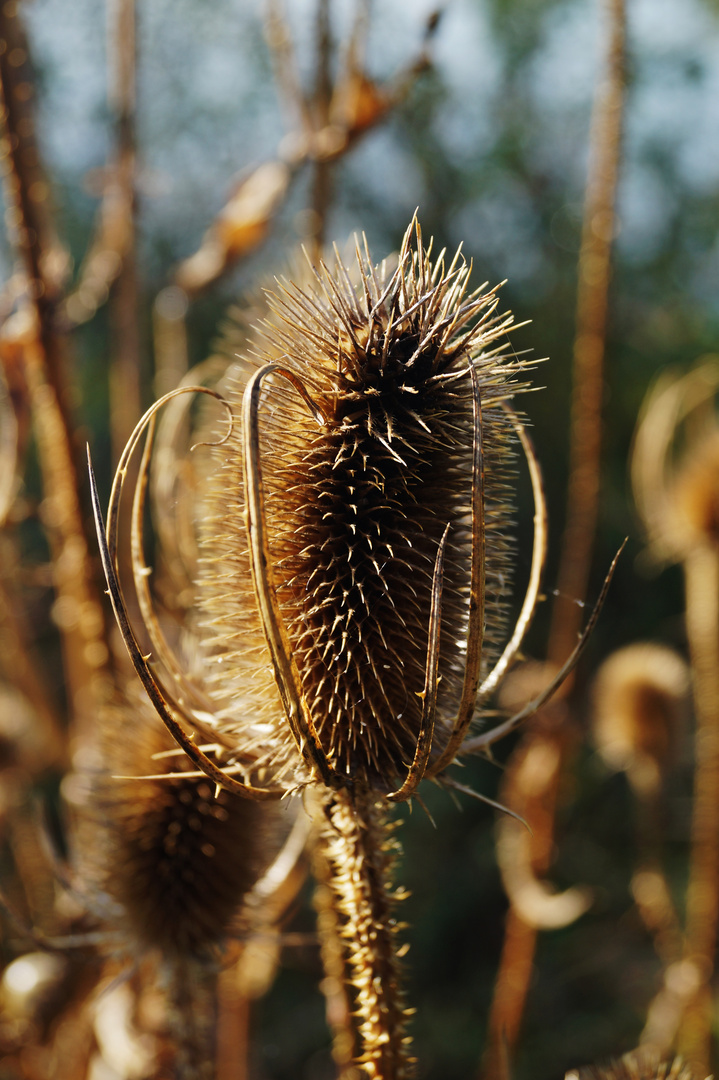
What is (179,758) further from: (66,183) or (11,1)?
(66,183)

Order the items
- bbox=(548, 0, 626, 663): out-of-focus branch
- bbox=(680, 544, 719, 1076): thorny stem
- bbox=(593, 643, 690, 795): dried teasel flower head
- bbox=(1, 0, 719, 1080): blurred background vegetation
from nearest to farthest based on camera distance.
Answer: bbox=(548, 0, 626, 663): out-of-focus branch → bbox=(680, 544, 719, 1076): thorny stem → bbox=(593, 643, 690, 795): dried teasel flower head → bbox=(1, 0, 719, 1080): blurred background vegetation

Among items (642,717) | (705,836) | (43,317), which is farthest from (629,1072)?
(642,717)

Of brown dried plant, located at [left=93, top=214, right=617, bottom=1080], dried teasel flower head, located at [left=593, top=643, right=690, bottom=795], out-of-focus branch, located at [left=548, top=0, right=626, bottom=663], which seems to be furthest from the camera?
dried teasel flower head, located at [left=593, top=643, right=690, bottom=795]

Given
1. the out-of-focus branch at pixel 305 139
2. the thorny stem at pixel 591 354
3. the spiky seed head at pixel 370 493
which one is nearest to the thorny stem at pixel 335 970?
the spiky seed head at pixel 370 493

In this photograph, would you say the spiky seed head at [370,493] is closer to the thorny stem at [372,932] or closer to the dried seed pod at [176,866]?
the thorny stem at [372,932]

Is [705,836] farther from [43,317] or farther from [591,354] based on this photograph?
[43,317]

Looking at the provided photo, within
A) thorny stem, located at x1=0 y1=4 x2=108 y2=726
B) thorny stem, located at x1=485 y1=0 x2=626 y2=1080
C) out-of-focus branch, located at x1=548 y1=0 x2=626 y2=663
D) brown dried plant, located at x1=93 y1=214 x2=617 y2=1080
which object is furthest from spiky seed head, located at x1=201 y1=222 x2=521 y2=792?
out-of-focus branch, located at x1=548 y1=0 x2=626 y2=663

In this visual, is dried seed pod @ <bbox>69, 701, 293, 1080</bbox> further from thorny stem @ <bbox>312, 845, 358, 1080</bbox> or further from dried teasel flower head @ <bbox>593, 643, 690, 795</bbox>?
dried teasel flower head @ <bbox>593, 643, 690, 795</bbox>
